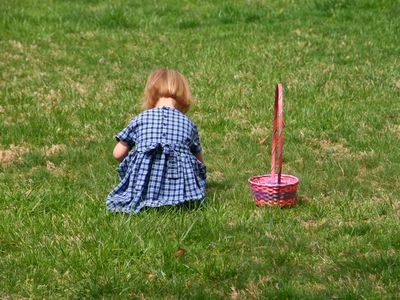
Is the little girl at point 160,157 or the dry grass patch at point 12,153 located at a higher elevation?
the little girl at point 160,157

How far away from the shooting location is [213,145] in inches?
341

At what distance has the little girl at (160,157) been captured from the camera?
6668mm

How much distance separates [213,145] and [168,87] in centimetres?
171

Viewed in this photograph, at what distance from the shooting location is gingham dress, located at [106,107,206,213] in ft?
21.8

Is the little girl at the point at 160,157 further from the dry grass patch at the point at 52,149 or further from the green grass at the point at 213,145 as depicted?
the dry grass patch at the point at 52,149

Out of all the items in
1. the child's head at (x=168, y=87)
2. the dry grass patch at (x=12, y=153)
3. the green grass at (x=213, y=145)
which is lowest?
the dry grass patch at (x=12, y=153)

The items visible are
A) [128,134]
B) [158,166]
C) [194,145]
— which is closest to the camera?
[158,166]

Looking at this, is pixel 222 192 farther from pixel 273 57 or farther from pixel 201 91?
pixel 273 57

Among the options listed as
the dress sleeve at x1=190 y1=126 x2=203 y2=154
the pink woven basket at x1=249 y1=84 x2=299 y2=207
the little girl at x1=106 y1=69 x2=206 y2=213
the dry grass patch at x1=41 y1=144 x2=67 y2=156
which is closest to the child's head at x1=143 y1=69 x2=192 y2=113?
the little girl at x1=106 y1=69 x2=206 y2=213

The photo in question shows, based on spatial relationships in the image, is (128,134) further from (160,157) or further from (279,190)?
(279,190)

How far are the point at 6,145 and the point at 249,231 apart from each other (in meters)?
3.42

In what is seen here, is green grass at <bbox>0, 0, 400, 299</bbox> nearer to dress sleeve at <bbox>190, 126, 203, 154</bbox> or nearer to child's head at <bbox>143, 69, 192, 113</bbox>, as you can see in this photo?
dress sleeve at <bbox>190, 126, 203, 154</bbox>

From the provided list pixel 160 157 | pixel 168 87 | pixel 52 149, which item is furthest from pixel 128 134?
pixel 52 149

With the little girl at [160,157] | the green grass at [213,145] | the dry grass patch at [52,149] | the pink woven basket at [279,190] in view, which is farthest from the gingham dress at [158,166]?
the dry grass patch at [52,149]
